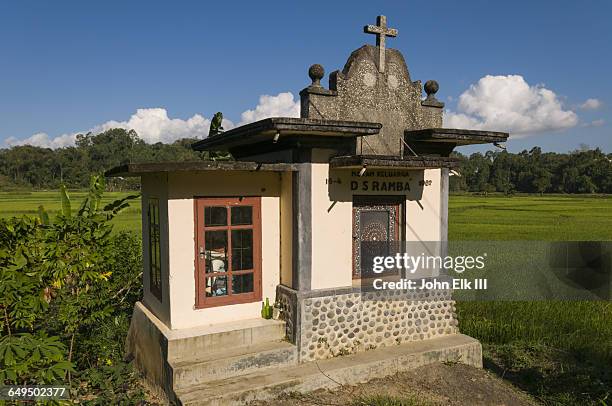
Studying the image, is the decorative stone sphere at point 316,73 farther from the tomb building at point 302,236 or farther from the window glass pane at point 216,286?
the window glass pane at point 216,286

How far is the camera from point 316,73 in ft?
21.7

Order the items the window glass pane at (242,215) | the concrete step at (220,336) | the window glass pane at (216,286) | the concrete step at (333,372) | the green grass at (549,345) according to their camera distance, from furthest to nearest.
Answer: the green grass at (549,345) < the window glass pane at (242,215) < the window glass pane at (216,286) < the concrete step at (220,336) < the concrete step at (333,372)

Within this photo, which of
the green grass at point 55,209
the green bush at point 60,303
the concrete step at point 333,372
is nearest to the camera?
the green bush at point 60,303

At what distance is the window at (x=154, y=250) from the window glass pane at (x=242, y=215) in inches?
49.6

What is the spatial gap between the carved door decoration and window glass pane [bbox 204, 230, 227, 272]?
2149 millimetres

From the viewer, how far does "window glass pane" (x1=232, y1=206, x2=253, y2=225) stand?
21.9ft

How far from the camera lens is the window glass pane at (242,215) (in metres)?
6.68

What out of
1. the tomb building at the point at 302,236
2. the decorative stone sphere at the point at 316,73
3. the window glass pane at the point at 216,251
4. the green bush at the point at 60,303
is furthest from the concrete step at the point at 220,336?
the decorative stone sphere at the point at 316,73

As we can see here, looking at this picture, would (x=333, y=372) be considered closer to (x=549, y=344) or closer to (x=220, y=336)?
(x=220, y=336)

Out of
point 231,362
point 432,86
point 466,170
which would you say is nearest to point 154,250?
point 231,362

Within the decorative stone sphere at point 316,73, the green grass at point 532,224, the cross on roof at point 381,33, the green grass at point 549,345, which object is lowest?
the green grass at point 549,345

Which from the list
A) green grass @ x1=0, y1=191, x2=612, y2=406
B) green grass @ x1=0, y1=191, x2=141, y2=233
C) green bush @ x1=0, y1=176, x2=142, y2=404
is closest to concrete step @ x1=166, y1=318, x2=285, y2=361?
green bush @ x1=0, y1=176, x2=142, y2=404

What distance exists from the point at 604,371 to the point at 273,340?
5.80 m

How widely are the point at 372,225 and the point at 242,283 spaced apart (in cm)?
238
